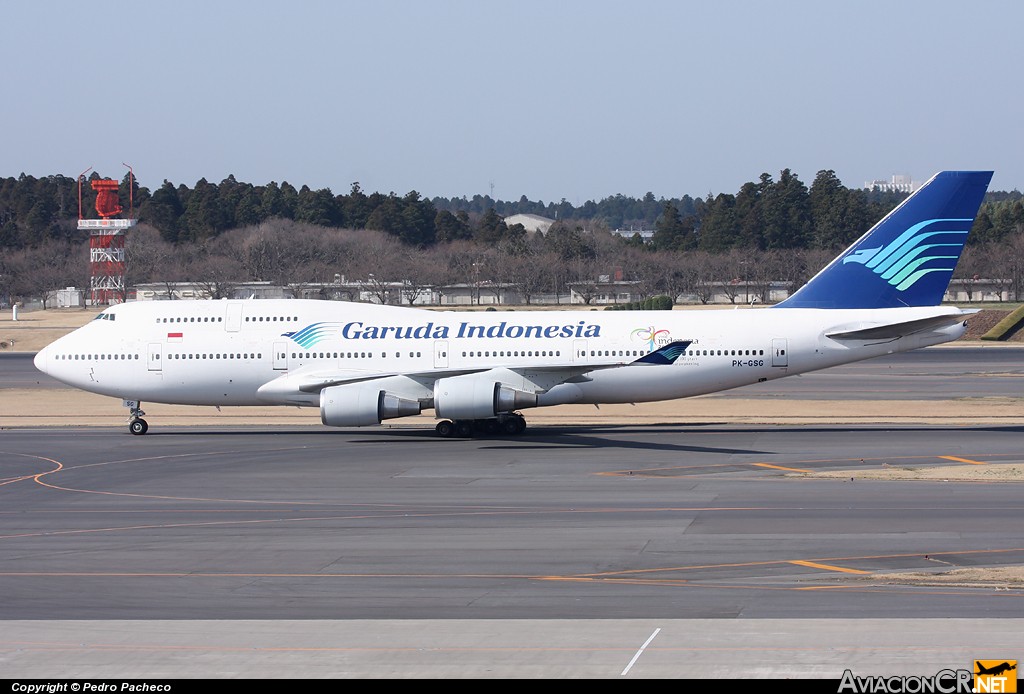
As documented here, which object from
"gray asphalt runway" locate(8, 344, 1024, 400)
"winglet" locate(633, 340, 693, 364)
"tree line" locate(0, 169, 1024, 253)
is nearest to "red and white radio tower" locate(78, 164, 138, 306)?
"tree line" locate(0, 169, 1024, 253)

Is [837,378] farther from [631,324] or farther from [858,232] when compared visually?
[858,232]

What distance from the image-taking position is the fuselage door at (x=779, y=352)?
122ft

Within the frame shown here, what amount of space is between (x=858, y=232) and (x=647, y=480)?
123412mm

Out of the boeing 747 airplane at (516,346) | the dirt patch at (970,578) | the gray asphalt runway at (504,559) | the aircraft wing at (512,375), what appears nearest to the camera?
the gray asphalt runway at (504,559)

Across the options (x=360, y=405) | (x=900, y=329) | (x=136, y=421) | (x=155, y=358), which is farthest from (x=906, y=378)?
(x=136, y=421)

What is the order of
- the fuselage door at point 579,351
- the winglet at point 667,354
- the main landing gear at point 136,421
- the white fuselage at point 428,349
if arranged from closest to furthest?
1. the winglet at point 667,354
2. the white fuselage at point 428,349
3. the fuselage door at point 579,351
4. the main landing gear at point 136,421

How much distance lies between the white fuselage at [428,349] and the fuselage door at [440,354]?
32 mm

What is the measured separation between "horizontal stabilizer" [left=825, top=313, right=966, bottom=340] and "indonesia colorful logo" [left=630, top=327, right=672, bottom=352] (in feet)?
16.4

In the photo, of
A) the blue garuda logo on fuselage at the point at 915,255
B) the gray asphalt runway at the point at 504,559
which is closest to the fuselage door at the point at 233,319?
the gray asphalt runway at the point at 504,559

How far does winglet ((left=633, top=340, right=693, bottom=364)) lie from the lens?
34134 mm

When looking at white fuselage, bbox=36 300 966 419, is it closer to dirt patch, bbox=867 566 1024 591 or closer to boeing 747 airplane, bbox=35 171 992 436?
boeing 747 airplane, bbox=35 171 992 436

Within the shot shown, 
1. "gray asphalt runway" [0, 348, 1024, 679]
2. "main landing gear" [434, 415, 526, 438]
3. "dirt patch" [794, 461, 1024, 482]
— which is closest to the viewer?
"gray asphalt runway" [0, 348, 1024, 679]

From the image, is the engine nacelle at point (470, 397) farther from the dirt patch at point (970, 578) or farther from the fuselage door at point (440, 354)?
the dirt patch at point (970, 578)

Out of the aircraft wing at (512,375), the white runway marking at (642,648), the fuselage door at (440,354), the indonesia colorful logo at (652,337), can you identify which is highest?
the indonesia colorful logo at (652,337)
